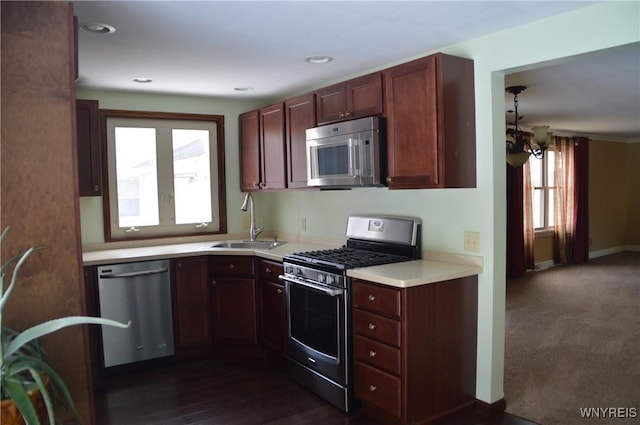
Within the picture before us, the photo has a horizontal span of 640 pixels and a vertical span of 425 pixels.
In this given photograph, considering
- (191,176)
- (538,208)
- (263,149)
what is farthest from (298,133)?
(538,208)

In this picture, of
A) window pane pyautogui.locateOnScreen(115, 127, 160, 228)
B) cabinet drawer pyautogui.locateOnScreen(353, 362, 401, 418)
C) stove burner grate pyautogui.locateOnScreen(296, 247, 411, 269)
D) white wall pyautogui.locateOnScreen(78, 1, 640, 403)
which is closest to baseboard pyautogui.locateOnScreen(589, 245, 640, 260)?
white wall pyautogui.locateOnScreen(78, 1, 640, 403)

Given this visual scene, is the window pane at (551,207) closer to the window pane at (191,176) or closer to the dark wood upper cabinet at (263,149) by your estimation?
the dark wood upper cabinet at (263,149)

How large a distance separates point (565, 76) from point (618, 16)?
1693 mm

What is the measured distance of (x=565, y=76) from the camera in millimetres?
3830

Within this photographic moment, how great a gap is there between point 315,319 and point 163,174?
2112mm

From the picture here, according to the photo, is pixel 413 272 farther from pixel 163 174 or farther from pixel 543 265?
pixel 543 265

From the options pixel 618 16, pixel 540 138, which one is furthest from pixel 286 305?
pixel 540 138

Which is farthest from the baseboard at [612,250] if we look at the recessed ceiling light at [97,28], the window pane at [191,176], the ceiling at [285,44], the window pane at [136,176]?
the recessed ceiling light at [97,28]

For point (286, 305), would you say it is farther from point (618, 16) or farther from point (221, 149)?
point (618, 16)

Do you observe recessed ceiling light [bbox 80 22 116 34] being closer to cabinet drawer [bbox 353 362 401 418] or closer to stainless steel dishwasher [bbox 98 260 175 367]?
stainless steel dishwasher [bbox 98 260 175 367]

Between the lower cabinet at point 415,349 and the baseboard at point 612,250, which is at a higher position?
the lower cabinet at point 415,349

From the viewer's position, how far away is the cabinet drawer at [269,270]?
3.67 meters

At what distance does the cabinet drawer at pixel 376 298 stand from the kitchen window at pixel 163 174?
87.9 inches

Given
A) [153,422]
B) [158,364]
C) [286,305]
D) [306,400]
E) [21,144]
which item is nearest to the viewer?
[21,144]
